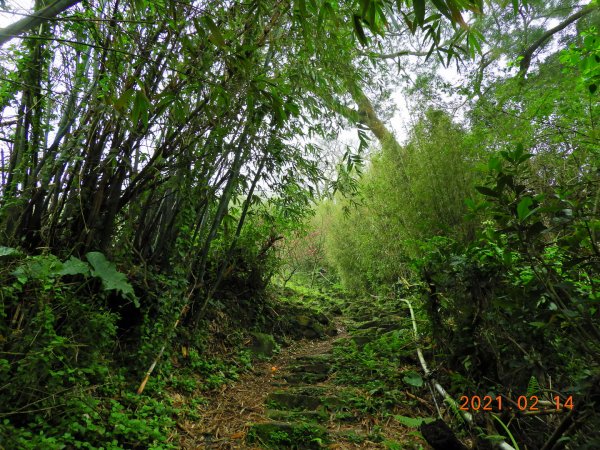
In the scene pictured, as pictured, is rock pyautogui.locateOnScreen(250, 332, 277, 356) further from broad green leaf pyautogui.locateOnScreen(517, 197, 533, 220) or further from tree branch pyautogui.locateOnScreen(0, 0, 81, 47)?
tree branch pyautogui.locateOnScreen(0, 0, 81, 47)

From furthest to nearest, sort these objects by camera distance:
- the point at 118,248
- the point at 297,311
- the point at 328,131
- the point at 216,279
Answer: the point at 297,311, the point at 216,279, the point at 328,131, the point at 118,248

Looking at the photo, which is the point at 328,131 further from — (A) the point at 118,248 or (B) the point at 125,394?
(B) the point at 125,394

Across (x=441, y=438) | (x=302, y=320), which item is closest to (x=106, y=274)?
(x=441, y=438)

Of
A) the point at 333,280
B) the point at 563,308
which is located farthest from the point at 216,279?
the point at 333,280

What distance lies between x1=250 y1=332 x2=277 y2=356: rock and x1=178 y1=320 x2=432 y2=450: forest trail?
39 centimetres

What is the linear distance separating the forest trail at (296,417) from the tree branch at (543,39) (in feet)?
15.9

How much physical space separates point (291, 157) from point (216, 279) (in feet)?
5.17

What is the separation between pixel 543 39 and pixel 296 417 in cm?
638

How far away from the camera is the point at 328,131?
3.24 metres

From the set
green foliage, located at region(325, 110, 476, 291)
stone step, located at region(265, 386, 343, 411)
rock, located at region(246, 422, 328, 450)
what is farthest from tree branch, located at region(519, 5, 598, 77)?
rock, located at region(246, 422, 328, 450)

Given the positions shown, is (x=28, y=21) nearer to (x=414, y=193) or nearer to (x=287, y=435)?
(x=287, y=435)

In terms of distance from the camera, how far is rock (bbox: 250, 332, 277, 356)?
3969mm

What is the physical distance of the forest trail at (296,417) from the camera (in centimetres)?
206

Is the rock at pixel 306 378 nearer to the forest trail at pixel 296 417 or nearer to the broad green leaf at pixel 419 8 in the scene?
the forest trail at pixel 296 417
